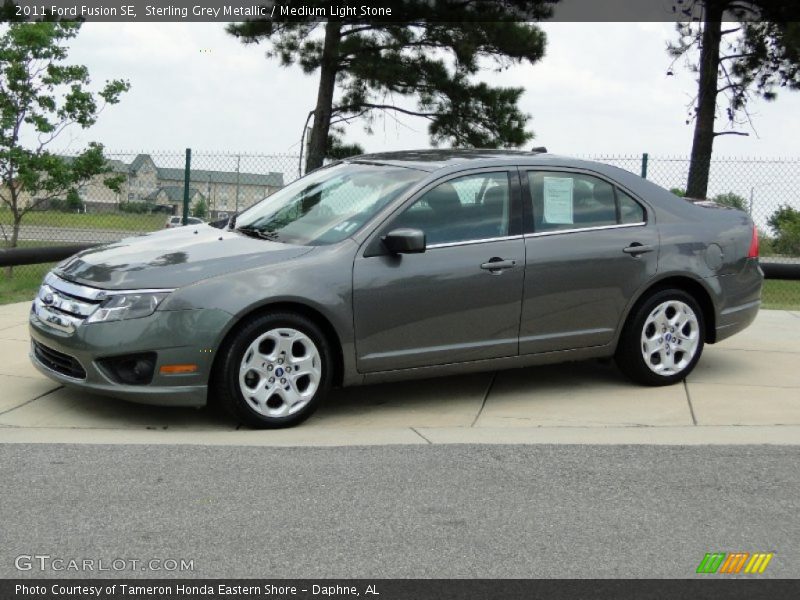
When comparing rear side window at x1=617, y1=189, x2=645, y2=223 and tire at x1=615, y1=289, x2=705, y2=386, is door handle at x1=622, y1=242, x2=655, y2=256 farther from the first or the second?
tire at x1=615, y1=289, x2=705, y2=386

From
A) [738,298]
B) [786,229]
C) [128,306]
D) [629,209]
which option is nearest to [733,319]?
[738,298]

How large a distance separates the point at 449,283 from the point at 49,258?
6233 millimetres

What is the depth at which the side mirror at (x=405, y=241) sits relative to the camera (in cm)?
628

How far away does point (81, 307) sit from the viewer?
6.06 meters

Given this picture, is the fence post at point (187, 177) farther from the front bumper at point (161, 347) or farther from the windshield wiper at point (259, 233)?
the front bumper at point (161, 347)

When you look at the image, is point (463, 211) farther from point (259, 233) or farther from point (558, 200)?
point (259, 233)

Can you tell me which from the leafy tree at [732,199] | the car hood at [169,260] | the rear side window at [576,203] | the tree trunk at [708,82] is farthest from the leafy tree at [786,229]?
the car hood at [169,260]

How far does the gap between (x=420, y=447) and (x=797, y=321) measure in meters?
6.41

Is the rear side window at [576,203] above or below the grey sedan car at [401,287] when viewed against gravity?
above

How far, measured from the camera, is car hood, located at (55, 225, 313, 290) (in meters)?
6.03

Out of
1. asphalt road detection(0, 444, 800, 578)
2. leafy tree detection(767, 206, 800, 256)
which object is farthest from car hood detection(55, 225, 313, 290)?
leafy tree detection(767, 206, 800, 256)
